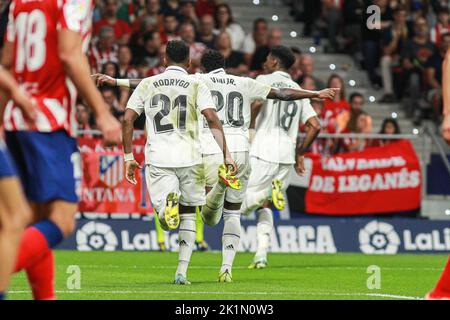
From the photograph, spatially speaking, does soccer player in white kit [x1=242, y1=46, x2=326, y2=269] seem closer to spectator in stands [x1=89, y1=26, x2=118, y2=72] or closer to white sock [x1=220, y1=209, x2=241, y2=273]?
white sock [x1=220, y1=209, x2=241, y2=273]

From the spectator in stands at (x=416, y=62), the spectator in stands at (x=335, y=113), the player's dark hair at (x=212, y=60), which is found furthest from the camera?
the spectator in stands at (x=416, y=62)

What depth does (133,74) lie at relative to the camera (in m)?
22.8

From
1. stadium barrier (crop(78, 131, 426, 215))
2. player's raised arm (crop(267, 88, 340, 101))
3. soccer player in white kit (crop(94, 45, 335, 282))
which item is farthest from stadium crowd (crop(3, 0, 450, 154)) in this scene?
player's raised arm (crop(267, 88, 340, 101))

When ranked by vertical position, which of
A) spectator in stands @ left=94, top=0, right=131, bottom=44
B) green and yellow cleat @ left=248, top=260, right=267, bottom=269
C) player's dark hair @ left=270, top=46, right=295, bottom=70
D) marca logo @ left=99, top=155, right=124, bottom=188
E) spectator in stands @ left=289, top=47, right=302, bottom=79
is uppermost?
spectator in stands @ left=94, top=0, right=131, bottom=44

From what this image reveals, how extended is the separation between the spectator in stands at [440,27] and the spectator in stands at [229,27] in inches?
158

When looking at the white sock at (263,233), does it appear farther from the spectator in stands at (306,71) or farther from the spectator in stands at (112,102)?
the spectator in stands at (306,71)

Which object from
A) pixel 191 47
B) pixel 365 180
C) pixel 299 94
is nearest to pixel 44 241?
pixel 299 94

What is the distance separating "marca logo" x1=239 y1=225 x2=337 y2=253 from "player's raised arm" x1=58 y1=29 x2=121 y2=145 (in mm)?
13049

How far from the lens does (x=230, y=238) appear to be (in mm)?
13992

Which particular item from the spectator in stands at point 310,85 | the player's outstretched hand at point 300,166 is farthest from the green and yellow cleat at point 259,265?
the spectator in stands at point 310,85

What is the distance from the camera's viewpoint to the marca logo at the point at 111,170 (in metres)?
20.8

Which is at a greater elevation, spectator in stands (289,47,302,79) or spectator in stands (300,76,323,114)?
spectator in stands (289,47,302,79)

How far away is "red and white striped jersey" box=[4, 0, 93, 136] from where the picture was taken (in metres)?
8.35

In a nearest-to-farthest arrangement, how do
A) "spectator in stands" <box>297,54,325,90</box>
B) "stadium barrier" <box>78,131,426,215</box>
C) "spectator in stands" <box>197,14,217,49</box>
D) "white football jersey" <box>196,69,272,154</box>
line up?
"white football jersey" <box>196,69,272,154</box>
"stadium barrier" <box>78,131,426,215</box>
"spectator in stands" <box>297,54,325,90</box>
"spectator in stands" <box>197,14,217,49</box>
